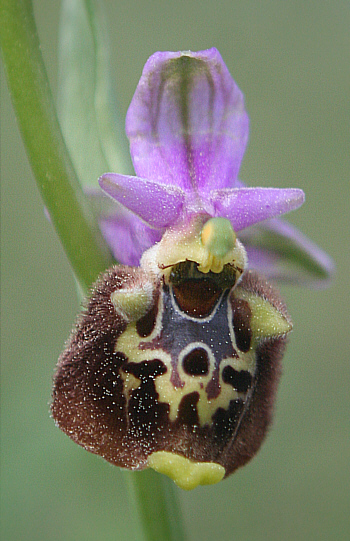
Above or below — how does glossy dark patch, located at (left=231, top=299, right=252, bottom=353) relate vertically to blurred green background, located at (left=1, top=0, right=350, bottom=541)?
above

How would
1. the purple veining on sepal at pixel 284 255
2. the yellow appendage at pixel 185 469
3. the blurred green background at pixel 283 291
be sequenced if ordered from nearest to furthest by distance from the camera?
1. the yellow appendage at pixel 185 469
2. the purple veining on sepal at pixel 284 255
3. the blurred green background at pixel 283 291

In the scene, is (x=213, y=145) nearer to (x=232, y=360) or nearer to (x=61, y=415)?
(x=232, y=360)

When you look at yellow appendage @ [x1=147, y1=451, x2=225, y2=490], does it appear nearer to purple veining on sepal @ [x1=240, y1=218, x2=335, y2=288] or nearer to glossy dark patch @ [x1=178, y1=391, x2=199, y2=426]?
glossy dark patch @ [x1=178, y1=391, x2=199, y2=426]


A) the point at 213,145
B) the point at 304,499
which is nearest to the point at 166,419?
the point at 213,145

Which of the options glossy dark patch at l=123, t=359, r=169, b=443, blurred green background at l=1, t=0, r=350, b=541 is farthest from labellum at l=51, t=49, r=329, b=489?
blurred green background at l=1, t=0, r=350, b=541

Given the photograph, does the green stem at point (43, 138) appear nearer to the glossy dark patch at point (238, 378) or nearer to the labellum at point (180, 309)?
the labellum at point (180, 309)

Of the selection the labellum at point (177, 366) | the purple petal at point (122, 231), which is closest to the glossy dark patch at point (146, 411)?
the labellum at point (177, 366)
